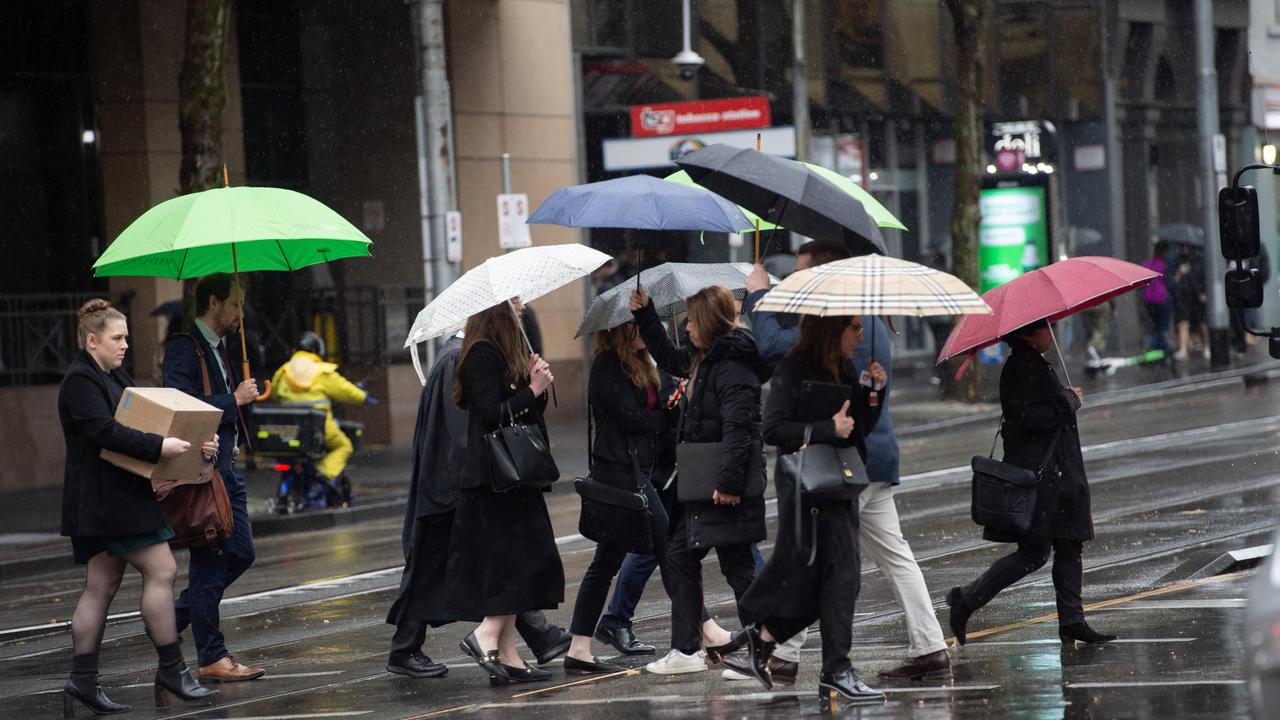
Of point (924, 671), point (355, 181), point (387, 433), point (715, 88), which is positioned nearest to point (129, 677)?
point (924, 671)

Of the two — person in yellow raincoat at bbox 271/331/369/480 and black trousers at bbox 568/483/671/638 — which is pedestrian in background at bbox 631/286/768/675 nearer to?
black trousers at bbox 568/483/671/638

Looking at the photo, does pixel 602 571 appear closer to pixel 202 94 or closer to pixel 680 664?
pixel 680 664

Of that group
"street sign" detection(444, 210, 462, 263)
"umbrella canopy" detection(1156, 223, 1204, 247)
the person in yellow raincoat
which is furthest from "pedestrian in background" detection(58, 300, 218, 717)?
"umbrella canopy" detection(1156, 223, 1204, 247)

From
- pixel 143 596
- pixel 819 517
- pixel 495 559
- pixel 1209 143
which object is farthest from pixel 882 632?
pixel 1209 143

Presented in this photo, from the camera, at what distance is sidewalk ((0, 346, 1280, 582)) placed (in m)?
15.8

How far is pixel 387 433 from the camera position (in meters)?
22.7

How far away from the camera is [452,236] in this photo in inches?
765

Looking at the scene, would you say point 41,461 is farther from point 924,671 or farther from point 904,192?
point 904,192

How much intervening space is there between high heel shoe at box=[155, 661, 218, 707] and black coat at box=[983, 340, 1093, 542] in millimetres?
3691

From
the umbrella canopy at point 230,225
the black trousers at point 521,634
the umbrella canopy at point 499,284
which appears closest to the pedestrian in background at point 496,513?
the umbrella canopy at point 499,284

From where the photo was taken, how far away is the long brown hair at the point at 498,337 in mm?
8102

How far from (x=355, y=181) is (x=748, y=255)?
917 centimetres

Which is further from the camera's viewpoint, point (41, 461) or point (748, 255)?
point (748, 255)

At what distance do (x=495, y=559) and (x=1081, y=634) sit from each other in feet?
8.63
